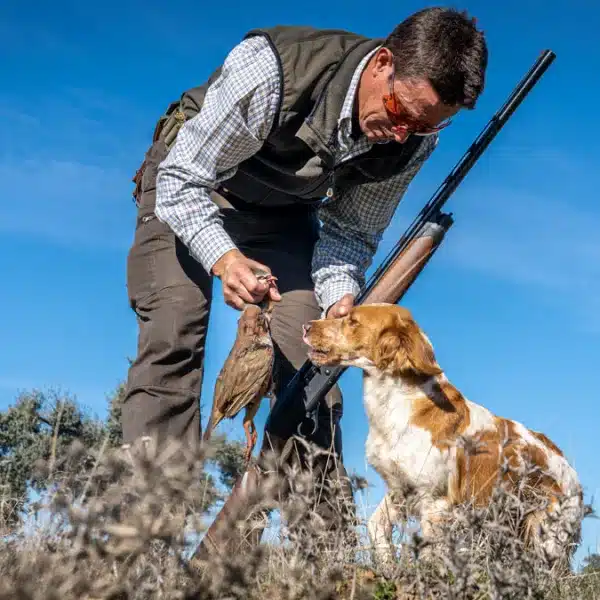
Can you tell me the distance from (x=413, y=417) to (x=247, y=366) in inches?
46.5

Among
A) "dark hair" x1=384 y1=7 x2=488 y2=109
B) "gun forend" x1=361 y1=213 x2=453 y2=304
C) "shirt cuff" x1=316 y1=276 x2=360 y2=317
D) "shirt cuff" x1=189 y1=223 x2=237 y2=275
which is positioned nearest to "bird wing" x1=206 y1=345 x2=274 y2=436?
"shirt cuff" x1=189 y1=223 x2=237 y2=275

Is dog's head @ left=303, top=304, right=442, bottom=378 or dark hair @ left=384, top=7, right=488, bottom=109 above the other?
dark hair @ left=384, top=7, right=488, bottom=109

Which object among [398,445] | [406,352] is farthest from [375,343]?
[398,445]

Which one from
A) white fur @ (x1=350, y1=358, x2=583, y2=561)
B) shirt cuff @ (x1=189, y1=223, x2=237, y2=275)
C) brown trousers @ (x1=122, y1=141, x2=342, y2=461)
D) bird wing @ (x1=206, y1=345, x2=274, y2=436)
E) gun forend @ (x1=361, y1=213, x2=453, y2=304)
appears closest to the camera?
shirt cuff @ (x1=189, y1=223, x2=237, y2=275)

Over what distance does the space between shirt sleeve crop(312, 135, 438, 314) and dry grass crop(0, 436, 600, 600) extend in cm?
241

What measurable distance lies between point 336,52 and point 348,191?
118 centimetres

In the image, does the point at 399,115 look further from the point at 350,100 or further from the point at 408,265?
the point at 408,265

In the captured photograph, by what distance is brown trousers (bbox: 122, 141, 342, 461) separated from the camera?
5.57 metres

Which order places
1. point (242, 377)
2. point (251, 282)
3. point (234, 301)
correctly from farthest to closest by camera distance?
point (242, 377) < point (234, 301) < point (251, 282)

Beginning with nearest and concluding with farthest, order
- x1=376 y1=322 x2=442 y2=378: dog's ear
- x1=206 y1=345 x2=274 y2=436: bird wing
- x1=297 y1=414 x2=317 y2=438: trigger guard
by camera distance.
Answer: x1=206 y1=345 x2=274 y2=436: bird wing
x1=376 y1=322 x2=442 y2=378: dog's ear
x1=297 y1=414 x2=317 y2=438: trigger guard

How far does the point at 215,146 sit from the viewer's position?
5258mm

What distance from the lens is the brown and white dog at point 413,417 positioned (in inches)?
218

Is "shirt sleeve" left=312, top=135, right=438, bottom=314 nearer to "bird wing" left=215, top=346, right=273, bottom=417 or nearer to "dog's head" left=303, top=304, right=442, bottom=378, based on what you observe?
"dog's head" left=303, top=304, right=442, bottom=378

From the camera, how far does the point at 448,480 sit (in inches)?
218
